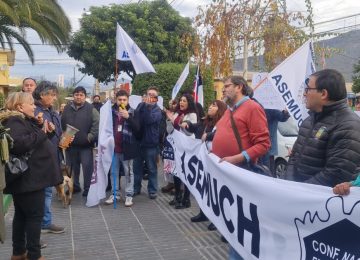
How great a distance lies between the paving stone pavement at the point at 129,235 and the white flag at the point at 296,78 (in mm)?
1811

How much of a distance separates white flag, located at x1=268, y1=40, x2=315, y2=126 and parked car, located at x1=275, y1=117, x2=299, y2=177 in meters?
4.05

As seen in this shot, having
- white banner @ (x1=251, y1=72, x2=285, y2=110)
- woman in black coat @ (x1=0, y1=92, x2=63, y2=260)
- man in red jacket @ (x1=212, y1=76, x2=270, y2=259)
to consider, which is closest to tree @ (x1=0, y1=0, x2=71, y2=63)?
white banner @ (x1=251, y1=72, x2=285, y2=110)

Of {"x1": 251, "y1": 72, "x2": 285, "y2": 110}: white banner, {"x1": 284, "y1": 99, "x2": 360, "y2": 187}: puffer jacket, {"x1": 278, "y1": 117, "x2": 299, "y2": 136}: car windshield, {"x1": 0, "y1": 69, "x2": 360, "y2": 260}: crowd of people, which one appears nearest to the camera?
{"x1": 284, "y1": 99, "x2": 360, "y2": 187}: puffer jacket

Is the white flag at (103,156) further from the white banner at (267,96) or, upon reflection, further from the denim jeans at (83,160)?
the white banner at (267,96)

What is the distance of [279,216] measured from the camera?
310 cm

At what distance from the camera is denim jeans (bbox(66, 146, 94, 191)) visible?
7969 millimetres

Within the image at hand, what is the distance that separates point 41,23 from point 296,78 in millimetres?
11241

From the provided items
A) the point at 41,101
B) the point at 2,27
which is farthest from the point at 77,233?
the point at 2,27

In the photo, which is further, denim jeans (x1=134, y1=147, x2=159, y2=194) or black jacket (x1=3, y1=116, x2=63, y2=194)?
denim jeans (x1=134, y1=147, x2=159, y2=194)

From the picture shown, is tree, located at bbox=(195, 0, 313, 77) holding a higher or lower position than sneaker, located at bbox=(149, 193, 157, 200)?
higher

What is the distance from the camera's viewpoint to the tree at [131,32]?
27344mm

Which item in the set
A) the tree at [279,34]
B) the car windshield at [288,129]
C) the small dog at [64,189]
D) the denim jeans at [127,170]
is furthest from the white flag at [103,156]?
the tree at [279,34]

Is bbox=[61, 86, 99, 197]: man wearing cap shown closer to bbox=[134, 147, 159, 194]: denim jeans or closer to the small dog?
the small dog

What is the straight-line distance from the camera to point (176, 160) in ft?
21.4
